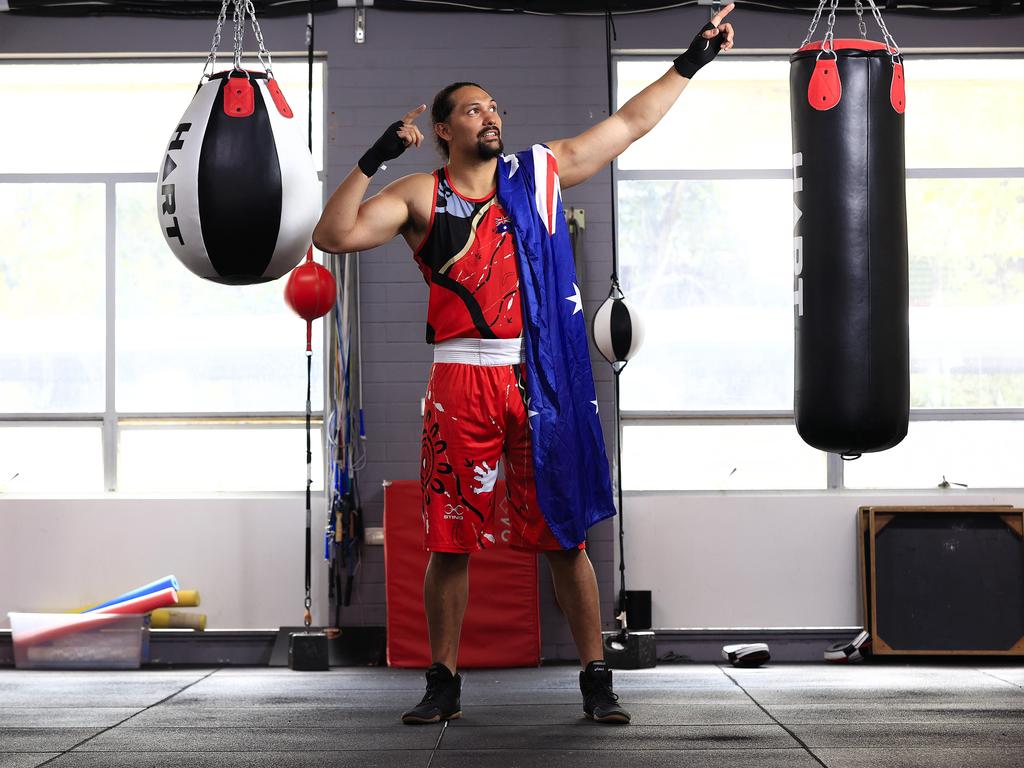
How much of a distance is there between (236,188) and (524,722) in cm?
158

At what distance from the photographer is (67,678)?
457 centimetres

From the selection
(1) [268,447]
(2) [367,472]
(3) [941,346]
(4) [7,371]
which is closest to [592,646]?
(2) [367,472]

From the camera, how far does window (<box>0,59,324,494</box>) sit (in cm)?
532

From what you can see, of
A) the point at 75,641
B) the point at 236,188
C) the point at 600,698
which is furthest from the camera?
the point at 75,641

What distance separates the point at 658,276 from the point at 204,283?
2.15 m

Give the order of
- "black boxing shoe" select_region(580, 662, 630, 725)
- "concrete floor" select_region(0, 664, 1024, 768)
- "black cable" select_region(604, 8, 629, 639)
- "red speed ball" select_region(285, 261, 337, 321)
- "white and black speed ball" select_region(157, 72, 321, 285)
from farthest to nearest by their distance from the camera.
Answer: "black cable" select_region(604, 8, 629, 639) < "red speed ball" select_region(285, 261, 337, 321) < "black boxing shoe" select_region(580, 662, 630, 725) < "white and black speed ball" select_region(157, 72, 321, 285) < "concrete floor" select_region(0, 664, 1024, 768)

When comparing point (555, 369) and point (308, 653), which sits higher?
point (555, 369)

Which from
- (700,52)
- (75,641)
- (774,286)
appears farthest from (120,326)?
(700,52)

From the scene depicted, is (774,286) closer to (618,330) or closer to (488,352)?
(618,330)

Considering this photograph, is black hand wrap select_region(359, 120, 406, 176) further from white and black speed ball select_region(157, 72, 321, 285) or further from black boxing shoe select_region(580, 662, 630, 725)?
black boxing shoe select_region(580, 662, 630, 725)

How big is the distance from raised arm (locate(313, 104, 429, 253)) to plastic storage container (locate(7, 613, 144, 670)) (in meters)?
2.63

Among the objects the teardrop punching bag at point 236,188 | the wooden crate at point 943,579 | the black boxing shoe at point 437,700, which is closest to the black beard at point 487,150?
the teardrop punching bag at point 236,188

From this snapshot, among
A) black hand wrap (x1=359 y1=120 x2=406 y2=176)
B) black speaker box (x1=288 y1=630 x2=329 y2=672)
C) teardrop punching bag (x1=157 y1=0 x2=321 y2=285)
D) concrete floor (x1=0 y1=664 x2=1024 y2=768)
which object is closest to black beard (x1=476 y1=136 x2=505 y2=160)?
black hand wrap (x1=359 y1=120 x2=406 y2=176)

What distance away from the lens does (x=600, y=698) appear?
9.97 ft
